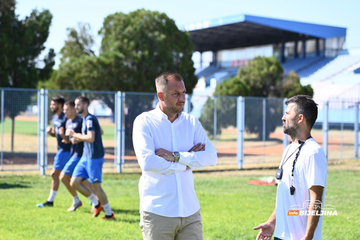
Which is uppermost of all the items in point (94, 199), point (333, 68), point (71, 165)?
point (333, 68)

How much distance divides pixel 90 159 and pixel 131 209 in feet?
5.79

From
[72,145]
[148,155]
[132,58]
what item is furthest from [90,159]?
[132,58]

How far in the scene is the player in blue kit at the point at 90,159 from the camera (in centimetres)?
776

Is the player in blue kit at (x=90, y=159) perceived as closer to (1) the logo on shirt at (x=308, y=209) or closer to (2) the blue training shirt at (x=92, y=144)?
(2) the blue training shirt at (x=92, y=144)

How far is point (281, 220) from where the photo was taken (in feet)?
11.4

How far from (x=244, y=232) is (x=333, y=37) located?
52316 millimetres

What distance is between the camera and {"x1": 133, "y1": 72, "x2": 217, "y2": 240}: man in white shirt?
3.64m

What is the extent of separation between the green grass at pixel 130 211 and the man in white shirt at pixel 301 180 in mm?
3588

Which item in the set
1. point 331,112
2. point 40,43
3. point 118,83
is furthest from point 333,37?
point 40,43

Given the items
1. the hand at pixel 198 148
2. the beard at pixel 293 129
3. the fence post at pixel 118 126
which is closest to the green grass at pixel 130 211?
the fence post at pixel 118 126

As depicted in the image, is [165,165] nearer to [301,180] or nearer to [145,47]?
[301,180]

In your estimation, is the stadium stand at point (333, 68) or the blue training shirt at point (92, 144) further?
the stadium stand at point (333, 68)

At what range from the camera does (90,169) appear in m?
7.76

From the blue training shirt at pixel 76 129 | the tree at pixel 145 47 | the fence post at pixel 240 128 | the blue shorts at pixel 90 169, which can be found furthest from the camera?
the tree at pixel 145 47
